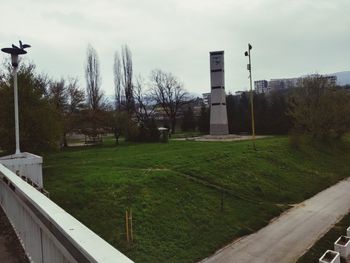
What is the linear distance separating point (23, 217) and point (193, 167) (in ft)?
61.0

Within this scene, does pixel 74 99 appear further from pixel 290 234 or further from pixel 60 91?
pixel 290 234

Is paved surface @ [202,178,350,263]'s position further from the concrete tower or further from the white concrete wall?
the concrete tower

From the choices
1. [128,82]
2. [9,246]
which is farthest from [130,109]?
[9,246]

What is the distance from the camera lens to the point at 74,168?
68.8 feet

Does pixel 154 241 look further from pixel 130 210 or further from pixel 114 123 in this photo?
pixel 114 123

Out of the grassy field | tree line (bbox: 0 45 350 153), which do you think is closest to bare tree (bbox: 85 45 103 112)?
tree line (bbox: 0 45 350 153)

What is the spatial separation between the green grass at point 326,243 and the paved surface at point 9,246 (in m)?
10.3

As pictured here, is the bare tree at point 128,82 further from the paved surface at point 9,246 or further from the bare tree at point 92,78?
the paved surface at point 9,246

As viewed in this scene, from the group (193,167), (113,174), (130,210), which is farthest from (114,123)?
(130,210)

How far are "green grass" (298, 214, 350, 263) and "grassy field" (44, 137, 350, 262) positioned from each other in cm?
286

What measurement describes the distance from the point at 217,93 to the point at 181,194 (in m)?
31.8

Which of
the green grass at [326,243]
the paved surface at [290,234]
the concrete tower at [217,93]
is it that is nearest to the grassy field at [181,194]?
the paved surface at [290,234]

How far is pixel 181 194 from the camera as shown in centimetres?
1819

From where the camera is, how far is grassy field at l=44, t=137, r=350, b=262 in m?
13.8
